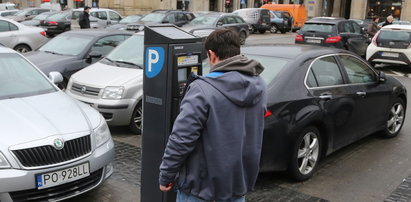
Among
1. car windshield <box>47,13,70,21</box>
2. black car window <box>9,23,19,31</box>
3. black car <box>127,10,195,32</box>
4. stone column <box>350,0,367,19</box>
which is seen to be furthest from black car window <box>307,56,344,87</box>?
stone column <box>350,0,367,19</box>

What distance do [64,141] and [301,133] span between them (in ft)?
7.98

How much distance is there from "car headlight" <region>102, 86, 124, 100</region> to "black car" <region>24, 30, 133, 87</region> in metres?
1.77

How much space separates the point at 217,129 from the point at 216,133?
23 mm

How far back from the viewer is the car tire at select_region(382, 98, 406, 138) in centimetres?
662

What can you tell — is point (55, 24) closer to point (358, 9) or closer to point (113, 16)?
point (113, 16)

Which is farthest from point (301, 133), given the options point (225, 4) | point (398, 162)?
point (225, 4)

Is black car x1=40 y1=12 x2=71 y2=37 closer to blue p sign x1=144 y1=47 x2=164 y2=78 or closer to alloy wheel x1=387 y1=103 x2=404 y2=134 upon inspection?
alloy wheel x1=387 y1=103 x2=404 y2=134

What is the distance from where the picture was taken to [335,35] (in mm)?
15656

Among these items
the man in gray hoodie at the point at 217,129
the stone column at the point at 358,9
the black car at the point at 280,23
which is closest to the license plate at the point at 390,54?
the man in gray hoodie at the point at 217,129

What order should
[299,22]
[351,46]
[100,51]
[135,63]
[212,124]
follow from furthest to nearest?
[299,22] < [351,46] < [100,51] < [135,63] < [212,124]

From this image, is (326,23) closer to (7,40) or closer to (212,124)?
(7,40)

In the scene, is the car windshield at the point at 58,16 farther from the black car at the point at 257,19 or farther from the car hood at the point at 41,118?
the car hood at the point at 41,118

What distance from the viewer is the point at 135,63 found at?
7305 millimetres

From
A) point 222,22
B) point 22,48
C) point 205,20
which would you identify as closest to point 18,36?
point 22,48
